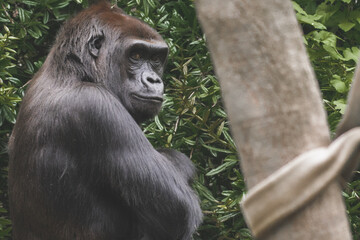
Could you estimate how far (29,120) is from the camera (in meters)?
3.46

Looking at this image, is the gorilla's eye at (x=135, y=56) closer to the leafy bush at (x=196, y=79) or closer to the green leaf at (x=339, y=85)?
the leafy bush at (x=196, y=79)

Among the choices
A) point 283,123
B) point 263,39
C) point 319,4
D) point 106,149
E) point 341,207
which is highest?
point 263,39

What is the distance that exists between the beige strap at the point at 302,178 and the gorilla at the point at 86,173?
200cm

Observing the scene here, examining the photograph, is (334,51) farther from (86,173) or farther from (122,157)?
(86,173)

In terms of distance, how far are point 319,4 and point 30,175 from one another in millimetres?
2960

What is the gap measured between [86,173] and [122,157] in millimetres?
242

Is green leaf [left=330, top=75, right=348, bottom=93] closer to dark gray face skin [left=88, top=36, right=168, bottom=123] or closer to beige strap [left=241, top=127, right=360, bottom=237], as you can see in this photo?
dark gray face skin [left=88, top=36, right=168, bottom=123]

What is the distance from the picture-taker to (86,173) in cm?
344

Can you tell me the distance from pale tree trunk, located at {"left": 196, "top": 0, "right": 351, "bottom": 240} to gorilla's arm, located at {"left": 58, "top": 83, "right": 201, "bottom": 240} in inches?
77.6

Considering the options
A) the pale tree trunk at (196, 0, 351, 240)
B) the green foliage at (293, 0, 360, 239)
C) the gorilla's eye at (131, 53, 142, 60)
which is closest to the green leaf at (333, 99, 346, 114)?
the green foliage at (293, 0, 360, 239)

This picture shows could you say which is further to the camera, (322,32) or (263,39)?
(322,32)

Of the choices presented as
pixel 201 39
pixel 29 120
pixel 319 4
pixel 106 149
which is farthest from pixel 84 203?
pixel 319 4

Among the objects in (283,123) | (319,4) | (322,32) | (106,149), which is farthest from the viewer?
(319,4)

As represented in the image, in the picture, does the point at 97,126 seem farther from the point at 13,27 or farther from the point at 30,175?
the point at 13,27
